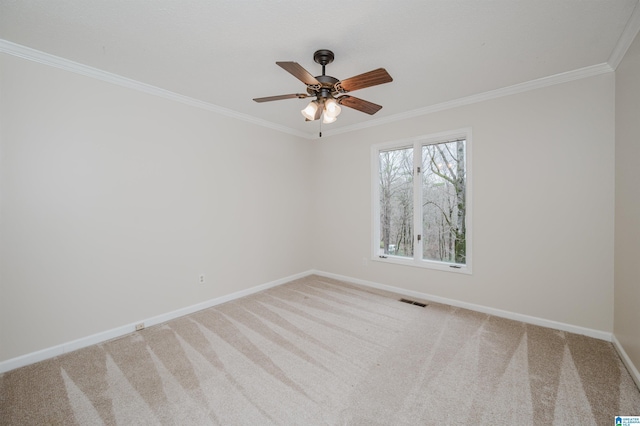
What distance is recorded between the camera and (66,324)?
236cm

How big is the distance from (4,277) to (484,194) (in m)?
4.71

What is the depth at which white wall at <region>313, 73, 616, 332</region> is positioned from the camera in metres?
2.46

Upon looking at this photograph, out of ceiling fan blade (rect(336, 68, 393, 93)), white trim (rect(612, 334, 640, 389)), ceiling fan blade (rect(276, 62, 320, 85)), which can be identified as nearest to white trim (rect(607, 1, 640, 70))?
ceiling fan blade (rect(336, 68, 393, 93))

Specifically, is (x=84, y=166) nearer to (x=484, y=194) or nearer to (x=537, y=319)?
(x=484, y=194)

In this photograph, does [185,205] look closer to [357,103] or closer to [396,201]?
[357,103]

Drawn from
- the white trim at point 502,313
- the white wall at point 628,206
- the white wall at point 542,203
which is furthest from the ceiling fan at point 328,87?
the white trim at point 502,313

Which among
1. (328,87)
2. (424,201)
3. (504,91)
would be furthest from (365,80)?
(424,201)

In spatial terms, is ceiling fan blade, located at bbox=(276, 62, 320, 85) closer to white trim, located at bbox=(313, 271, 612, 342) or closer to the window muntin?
the window muntin

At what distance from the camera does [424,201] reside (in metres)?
3.64

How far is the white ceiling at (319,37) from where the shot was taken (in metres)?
1.71

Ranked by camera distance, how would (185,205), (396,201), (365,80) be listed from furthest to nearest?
(396,201) → (185,205) → (365,80)

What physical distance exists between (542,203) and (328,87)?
2564 millimetres

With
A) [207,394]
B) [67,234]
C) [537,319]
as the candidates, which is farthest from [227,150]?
[537,319]

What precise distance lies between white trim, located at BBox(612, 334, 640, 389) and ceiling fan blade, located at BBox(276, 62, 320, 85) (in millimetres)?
3205
